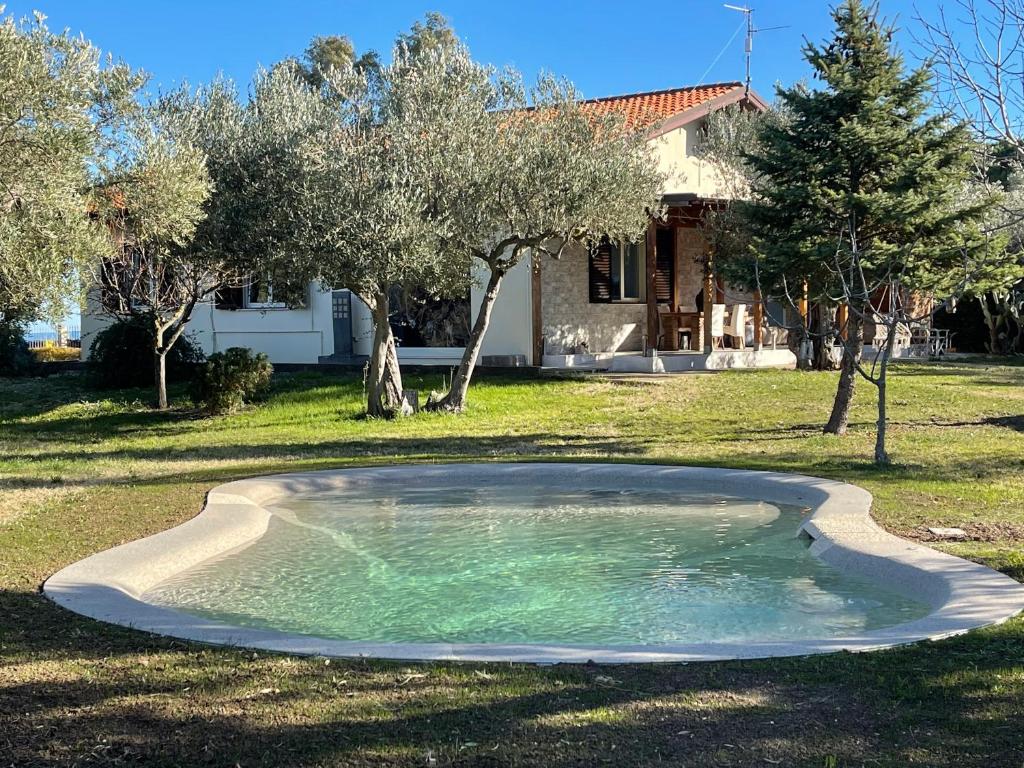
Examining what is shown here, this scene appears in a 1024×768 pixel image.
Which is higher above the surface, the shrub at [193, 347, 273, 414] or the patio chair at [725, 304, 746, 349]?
the patio chair at [725, 304, 746, 349]

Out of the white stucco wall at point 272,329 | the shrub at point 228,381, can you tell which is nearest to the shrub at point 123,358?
the white stucco wall at point 272,329

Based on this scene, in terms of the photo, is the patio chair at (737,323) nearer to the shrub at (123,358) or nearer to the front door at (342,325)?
the front door at (342,325)

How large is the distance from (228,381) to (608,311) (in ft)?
28.0

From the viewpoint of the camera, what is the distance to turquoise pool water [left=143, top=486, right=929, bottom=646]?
6.48m

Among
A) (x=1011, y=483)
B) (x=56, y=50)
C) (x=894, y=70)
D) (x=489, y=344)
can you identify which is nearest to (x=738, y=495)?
(x=1011, y=483)

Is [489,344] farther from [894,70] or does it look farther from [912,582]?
[912,582]

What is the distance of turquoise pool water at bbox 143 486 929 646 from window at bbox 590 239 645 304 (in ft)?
38.5

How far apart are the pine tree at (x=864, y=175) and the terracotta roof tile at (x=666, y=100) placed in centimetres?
771

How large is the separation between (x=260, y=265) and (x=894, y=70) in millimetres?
9907

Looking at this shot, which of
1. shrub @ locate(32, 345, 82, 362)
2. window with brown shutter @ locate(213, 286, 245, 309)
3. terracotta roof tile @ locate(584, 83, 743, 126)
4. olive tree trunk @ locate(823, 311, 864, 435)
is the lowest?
olive tree trunk @ locate(823, 311, 864, 435)

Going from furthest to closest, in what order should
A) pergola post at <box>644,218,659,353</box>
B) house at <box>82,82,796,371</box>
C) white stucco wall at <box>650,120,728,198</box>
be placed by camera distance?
white stucco wall at <box>650,120,728,198</box>
house at <box>82,82,796,371</box>
pergola post at <box>644,218,659,353</box>

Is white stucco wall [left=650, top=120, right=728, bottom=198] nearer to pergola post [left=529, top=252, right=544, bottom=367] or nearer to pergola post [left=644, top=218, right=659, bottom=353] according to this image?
pergola post [left=644, top=218, right=659, bottom=353]

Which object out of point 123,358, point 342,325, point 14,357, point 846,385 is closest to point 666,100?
point 342,325

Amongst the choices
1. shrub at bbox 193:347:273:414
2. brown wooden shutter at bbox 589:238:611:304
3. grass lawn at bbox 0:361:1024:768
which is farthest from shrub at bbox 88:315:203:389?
grass lawn at bbox 0:361:1024:768
